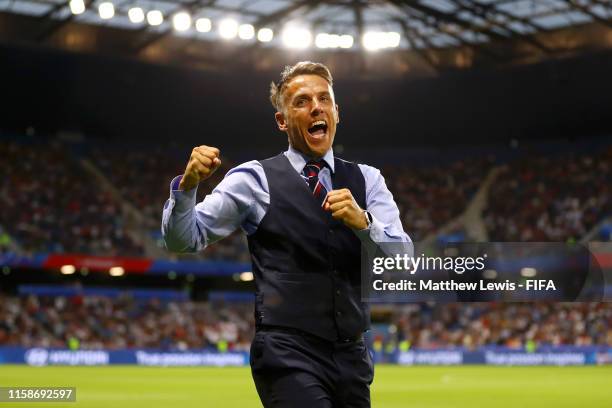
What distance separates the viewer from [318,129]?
14.8ft

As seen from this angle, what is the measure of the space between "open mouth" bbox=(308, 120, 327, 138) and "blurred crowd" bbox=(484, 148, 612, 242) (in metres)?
39.9

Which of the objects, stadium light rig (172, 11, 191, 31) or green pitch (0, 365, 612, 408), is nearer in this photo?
green pitch (0, 365, 612, 408)

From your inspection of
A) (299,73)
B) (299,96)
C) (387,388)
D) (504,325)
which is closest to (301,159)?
(299,96)

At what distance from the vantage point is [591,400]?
64.3 ft

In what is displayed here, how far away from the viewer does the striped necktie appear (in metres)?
4.37

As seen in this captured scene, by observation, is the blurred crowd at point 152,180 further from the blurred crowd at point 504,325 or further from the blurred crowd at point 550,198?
the blurred crowd at point 550,198

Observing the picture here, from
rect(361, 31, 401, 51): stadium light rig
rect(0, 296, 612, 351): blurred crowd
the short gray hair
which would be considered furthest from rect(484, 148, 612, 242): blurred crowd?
the short gray hair

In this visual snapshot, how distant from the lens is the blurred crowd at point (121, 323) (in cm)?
3688

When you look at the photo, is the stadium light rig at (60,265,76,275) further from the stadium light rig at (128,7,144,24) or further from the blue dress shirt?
the blue dress shirt

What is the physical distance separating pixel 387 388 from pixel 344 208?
66.4ft

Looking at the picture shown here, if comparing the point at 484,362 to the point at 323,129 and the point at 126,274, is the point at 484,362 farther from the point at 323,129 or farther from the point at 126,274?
the point at 323,129

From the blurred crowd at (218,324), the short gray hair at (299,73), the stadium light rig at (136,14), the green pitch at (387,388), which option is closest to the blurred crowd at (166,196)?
the blurred crowd at (218,324)

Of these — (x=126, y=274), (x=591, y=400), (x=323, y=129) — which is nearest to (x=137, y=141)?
(x=126, y=274)

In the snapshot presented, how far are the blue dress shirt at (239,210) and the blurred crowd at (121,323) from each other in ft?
109
